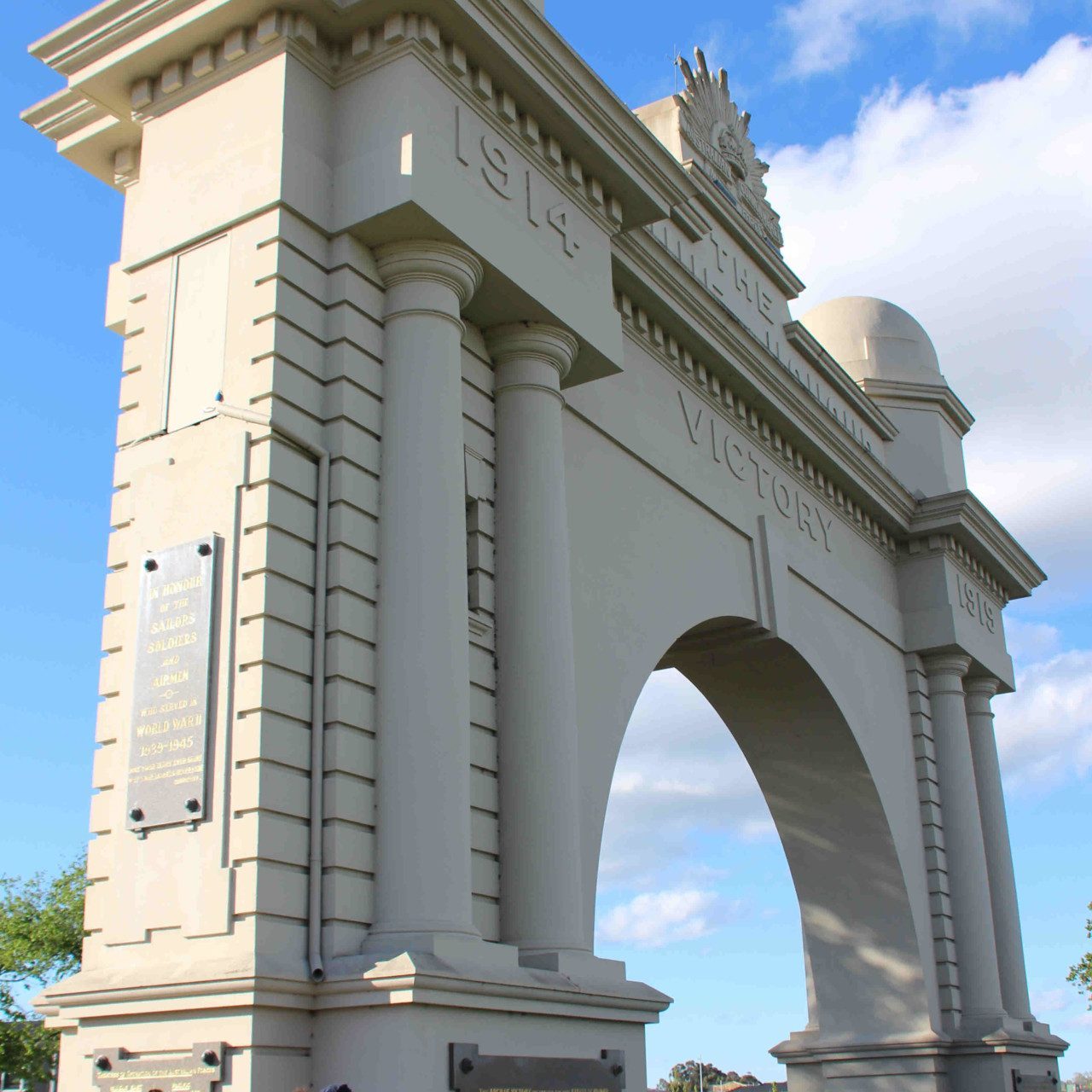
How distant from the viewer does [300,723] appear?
9.20m

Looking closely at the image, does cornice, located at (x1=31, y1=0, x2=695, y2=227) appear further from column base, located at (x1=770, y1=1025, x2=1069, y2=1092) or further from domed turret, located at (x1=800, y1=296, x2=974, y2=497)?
column base, located at (x1=770, y1=1025, x2=1069, y2=1092)

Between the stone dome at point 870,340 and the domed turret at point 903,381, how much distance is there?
0.05 feet

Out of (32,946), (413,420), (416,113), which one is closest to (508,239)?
(416,113)

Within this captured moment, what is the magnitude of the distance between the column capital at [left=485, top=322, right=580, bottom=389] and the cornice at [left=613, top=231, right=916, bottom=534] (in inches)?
85.4

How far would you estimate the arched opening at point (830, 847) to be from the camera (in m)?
18.8

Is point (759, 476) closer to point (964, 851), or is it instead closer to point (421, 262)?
point (964, 851)

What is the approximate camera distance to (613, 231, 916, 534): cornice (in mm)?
14609

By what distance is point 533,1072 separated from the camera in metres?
9.30

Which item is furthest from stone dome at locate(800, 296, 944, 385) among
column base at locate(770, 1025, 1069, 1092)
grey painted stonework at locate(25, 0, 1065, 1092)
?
column base at locate(770, 1025, 1069, 1092)

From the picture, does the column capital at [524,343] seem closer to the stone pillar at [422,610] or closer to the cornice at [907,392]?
the stone pillar at [422,610]

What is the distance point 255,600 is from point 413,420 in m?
1.85

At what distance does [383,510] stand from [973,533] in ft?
45.2

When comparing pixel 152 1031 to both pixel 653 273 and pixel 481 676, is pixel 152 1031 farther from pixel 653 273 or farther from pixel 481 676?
pixel 653 273

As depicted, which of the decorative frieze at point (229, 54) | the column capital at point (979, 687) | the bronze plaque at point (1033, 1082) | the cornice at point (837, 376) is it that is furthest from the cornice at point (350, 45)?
the bronze plaque at point (1033, 1082)
